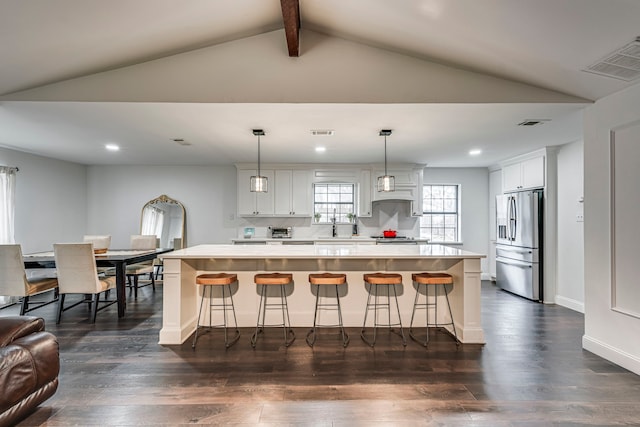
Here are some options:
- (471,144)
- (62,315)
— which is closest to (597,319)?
(471,144)

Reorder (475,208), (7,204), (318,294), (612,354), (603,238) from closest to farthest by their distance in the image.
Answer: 1. (612,354)
2. (603,238)
3. (318,294)
4. (7,204)
5. (475,208)

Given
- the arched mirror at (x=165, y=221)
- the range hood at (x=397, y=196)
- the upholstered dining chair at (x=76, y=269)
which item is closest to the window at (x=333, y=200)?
the range hood at (x=397, y=196)

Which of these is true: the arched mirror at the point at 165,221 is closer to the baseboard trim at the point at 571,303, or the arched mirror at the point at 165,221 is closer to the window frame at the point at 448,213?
the window frame at the point at 448,213

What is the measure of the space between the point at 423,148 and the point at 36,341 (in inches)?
187

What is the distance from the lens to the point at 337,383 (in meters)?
2.41

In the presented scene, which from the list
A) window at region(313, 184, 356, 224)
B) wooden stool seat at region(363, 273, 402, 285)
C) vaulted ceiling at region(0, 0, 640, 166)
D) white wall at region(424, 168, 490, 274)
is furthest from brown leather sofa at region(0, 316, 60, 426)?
white wall at region(424, 168, 490, 274)

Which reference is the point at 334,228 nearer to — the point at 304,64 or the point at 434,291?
the point at 434,291

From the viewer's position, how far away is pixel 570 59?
8.02 ft

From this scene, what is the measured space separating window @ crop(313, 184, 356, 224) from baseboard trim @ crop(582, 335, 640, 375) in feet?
13.5

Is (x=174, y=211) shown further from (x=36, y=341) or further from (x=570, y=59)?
(x=570, y=59)

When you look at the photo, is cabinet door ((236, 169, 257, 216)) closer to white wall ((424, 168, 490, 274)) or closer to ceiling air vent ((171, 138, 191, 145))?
ceiling air vent ((171, 138, 191, 145))

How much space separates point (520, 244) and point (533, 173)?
1.16 meters

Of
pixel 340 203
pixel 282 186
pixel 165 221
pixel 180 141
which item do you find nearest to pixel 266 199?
pixel 282 186

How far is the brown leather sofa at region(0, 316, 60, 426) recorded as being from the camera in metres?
1.81
